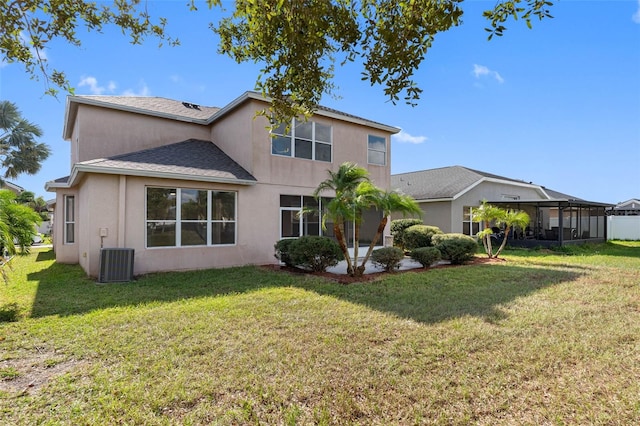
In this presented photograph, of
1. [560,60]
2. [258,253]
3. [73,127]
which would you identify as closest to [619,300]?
A: [560,60]

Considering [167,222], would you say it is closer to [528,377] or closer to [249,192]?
[249,192]

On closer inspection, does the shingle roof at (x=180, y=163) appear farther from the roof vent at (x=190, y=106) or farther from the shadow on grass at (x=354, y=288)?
the shadow on grass at (x=354, y=288)

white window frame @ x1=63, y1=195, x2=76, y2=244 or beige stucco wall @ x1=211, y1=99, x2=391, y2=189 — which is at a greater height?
beige stucco wall @ x1=211, y1=99, x2=391, y2=189

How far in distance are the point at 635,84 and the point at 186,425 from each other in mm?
15573

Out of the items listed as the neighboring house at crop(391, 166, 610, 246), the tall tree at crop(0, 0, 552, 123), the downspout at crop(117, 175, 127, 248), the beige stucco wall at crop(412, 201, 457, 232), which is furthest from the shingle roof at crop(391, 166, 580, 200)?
the tall tree at crop(0, 0, 552, 123)

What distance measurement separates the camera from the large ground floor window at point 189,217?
11016 millimetres

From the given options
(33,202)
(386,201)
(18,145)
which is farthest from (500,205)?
(33,202)

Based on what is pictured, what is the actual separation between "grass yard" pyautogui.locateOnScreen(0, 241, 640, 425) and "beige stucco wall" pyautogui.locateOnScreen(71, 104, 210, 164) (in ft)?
20.8

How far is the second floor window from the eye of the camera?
44.2ft

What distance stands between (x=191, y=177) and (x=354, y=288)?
614cm

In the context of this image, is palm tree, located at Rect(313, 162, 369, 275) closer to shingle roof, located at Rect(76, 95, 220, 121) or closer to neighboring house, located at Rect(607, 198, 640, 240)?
shingle roof, located at Rect(76, 95, 220, 121)

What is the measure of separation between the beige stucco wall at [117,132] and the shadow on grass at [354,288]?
449cm

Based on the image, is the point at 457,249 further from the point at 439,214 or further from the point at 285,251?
the point at 439,214

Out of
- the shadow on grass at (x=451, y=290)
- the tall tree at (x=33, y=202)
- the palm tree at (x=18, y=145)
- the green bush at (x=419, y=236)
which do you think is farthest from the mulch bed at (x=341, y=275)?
the tall tree at (x=33, y=202)
